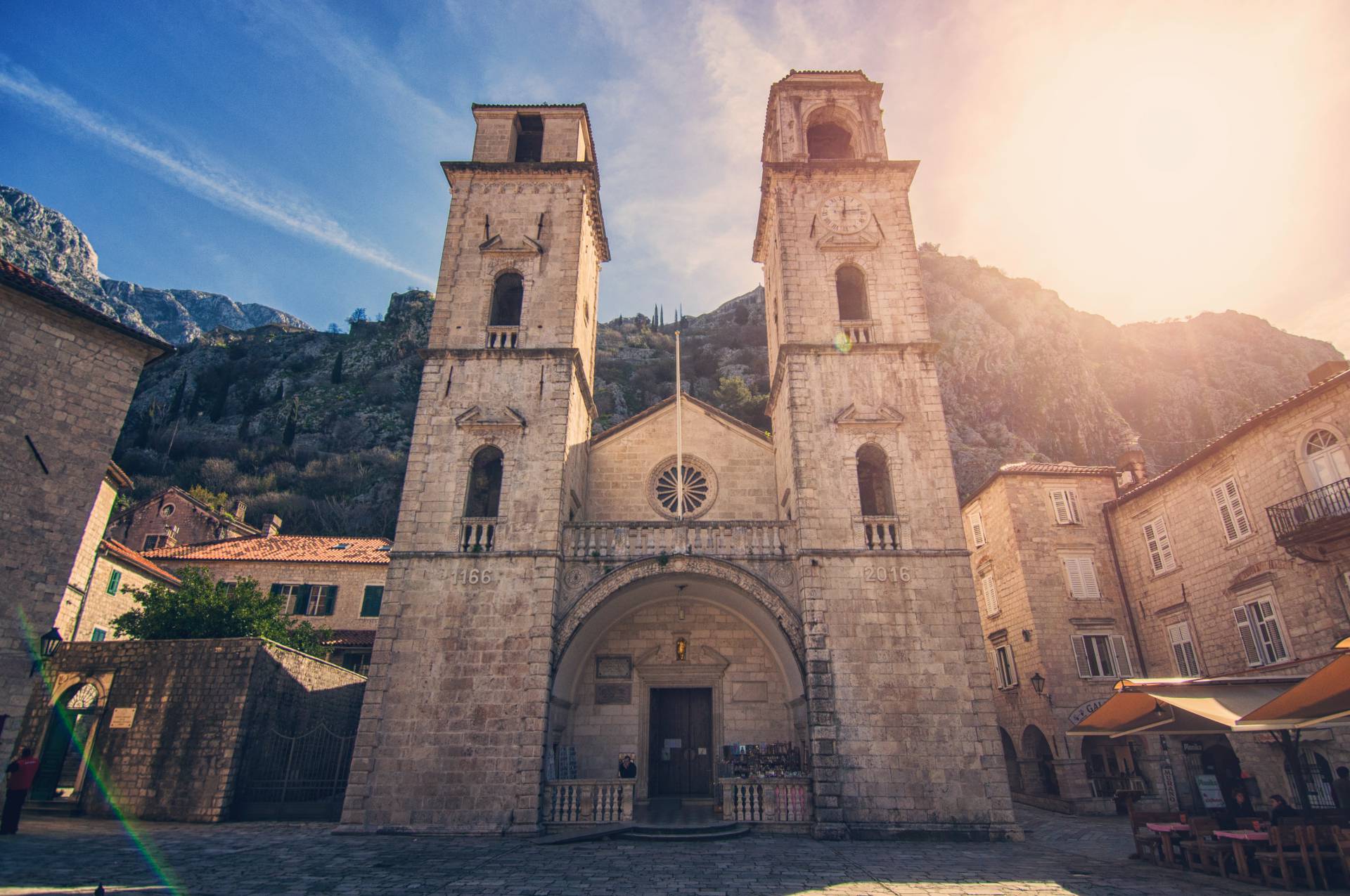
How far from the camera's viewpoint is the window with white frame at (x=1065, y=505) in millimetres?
22797

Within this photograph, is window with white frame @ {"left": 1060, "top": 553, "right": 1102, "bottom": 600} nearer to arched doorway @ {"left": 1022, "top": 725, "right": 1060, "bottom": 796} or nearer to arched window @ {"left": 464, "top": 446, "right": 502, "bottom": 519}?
arched doorway @ {"left": 1022, "top": 725, "right": 1060, "bottom": 796}

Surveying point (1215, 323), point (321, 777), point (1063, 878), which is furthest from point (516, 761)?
point (1215, 323)

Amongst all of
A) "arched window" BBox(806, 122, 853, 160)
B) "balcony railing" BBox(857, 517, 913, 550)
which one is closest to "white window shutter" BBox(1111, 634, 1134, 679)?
"balcony railing" BBox(857, 517, 913, 550)

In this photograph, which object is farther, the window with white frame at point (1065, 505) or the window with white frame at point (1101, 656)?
the window with white frame at point (1065, 505)

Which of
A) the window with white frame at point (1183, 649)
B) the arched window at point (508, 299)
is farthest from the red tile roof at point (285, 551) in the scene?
the window with white frame at point (1183, 649)

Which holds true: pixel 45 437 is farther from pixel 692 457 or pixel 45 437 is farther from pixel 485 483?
pixel 692 457

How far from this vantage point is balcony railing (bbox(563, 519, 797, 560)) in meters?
16.1

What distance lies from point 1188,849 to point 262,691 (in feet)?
62.3

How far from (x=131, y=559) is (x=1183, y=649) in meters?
34.0

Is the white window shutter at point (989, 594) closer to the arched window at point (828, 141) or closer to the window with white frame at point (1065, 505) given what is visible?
the window with white frame at point (1065, 505)

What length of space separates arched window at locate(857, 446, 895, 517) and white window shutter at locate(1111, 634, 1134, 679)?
10.7 meters

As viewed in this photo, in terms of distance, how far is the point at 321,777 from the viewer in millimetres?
17281

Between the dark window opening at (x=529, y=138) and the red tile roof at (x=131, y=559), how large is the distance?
18.5 m

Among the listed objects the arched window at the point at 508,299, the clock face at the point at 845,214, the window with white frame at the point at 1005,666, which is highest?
the clock face at the point at 845,214
